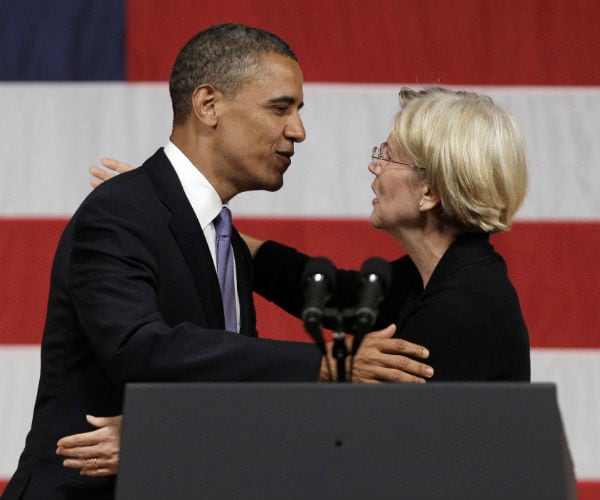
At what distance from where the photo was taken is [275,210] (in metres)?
2.48

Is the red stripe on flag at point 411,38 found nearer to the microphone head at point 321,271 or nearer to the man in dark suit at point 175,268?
the man in dark suit at point 175,268

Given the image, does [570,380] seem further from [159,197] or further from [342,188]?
[159,197]

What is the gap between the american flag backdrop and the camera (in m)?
2.44

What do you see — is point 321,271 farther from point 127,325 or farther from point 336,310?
point 127,325

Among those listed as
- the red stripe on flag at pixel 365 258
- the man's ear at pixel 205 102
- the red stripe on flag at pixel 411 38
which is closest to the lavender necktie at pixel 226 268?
the man's ear at pixel 205 102

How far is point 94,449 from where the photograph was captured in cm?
142

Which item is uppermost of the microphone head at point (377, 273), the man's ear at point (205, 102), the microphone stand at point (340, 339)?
the man's ear at point (205, 102)

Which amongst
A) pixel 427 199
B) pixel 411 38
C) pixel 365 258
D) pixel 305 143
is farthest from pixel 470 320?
pixel 411 38

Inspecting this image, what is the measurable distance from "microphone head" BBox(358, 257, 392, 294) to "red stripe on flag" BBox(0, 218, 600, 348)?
50.5 inches

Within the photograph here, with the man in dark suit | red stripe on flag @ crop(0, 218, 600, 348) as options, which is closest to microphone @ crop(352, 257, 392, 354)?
the man in dark suit

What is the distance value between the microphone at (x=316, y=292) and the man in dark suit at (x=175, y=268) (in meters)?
0.27

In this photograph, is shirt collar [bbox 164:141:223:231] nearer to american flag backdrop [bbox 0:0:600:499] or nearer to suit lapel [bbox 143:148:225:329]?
suit lapel [bbox 143:148:225:329]

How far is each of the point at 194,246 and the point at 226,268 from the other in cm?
15

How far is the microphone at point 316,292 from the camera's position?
108 centimetres
